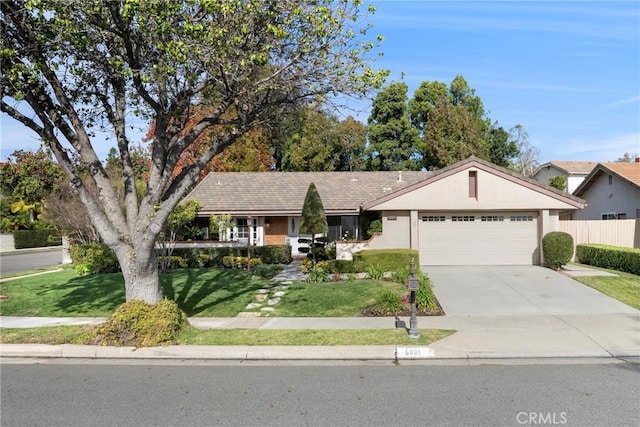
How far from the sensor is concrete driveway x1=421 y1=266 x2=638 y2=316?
1065 cm

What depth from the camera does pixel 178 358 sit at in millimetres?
7488

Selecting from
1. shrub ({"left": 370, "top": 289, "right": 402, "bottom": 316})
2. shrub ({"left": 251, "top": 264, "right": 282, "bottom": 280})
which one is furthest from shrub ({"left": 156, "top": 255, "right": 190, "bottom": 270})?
shrub ({"left": 370, "top": 289, "right": 402, "bottom": 316})

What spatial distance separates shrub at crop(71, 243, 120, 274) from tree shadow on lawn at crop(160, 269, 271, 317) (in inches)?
109

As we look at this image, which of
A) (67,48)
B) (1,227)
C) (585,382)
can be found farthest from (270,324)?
(1,227)

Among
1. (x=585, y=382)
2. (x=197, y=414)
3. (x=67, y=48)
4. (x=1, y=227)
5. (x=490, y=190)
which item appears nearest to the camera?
(x=197, y=414)

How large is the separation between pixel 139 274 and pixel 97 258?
9992mm

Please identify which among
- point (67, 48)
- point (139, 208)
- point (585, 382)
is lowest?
point (585, 382)

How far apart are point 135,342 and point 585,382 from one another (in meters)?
6.83

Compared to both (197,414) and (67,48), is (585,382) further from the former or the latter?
(67,48)

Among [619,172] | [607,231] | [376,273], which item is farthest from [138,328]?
[619,172]

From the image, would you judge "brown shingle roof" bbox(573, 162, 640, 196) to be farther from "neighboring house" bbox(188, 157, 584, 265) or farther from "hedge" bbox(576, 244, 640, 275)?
"neighboring house" bbox(188, 157, 584, 265)

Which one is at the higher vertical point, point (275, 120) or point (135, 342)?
point (275, 120)

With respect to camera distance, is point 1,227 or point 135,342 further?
point 1,227

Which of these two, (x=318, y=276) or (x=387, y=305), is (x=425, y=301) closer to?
(x=387, y=305)
